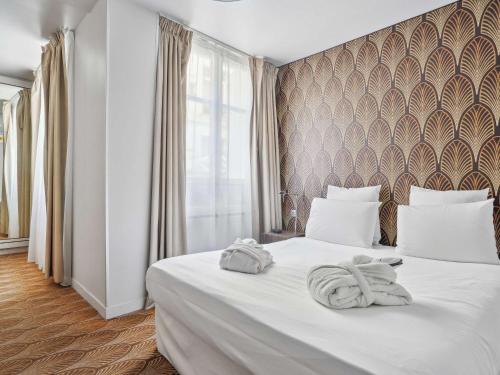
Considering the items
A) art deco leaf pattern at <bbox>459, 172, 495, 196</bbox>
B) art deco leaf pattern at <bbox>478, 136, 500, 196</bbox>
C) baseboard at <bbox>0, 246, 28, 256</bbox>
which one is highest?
art deco leaf pattern at <bbox>478, 136, 500, 196</bbox>

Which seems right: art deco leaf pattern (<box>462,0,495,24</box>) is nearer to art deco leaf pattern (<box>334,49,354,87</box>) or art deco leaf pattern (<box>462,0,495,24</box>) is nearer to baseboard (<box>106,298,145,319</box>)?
art deco leaf pattern (<box>334,49,354,87</box>)

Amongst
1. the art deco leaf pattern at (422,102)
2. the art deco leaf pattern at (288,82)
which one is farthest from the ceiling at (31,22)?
the art deco leaf pattern at (422,102)

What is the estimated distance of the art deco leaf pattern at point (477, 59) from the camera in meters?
2.34

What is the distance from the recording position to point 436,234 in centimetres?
215

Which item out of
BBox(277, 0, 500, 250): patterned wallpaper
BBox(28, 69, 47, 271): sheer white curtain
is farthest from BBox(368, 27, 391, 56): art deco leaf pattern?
BBox(28, 69, 47, 271): sheer white curtain

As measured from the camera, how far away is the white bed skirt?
1.36 m

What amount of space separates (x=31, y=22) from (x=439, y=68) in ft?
12.7

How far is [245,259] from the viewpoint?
69.7 inches

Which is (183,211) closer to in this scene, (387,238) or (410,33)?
(387,238)

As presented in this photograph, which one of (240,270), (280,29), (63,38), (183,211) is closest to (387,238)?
(240,270)

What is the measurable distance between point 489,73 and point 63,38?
3.93 meters

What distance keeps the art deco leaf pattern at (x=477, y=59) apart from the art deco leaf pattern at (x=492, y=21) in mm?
41

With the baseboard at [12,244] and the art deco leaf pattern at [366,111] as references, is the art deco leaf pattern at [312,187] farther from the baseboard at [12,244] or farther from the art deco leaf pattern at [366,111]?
the baseboard at [12,244]

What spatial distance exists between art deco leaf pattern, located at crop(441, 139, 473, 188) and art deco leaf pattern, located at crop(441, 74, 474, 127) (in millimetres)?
195
